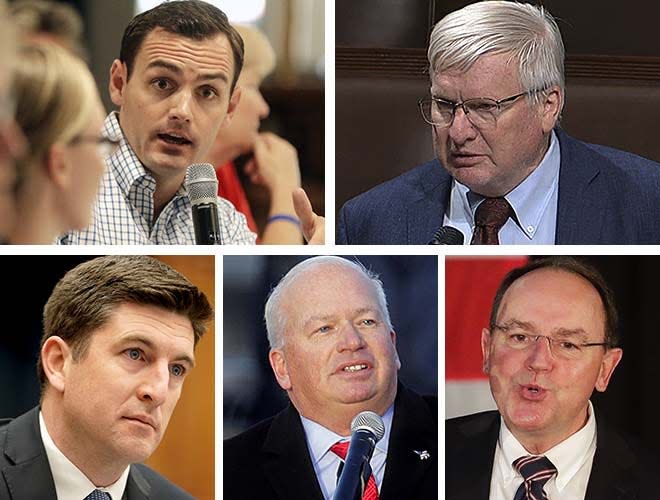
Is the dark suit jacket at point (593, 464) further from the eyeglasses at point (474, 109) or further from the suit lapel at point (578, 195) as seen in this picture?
the eyeglasses at point (474, 109)

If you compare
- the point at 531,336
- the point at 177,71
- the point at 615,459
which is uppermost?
the point at 177,71

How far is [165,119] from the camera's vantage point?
3.67 meters

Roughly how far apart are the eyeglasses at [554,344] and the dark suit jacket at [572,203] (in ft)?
0.97

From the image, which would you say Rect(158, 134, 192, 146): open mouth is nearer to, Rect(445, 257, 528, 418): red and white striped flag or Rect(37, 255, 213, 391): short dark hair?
Rect(37, 255, 213, 391): short dark hair

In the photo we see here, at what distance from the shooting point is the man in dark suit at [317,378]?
3734 mm

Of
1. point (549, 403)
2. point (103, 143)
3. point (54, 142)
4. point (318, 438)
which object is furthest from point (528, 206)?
point (54, 142)

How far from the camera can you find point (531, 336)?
378cm

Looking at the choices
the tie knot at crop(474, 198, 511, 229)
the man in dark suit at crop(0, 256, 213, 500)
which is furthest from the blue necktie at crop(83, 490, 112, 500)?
the tie knot at crop(474, 198, 511, 229)

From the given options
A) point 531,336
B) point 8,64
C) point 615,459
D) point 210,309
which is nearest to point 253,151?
point 210,309

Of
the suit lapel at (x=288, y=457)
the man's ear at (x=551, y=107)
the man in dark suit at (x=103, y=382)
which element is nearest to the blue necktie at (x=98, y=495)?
the man in dark suit at (x=103, y=382)

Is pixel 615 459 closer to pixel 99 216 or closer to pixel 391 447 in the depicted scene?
pixel 391 447

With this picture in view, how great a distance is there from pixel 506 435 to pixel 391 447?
0.35 m

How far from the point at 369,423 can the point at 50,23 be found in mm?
1488

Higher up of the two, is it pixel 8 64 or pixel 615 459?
pixel 8 64
